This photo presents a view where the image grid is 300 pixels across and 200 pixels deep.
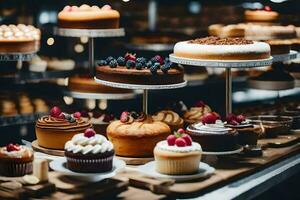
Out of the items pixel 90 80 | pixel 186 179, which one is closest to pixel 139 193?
pixel 186 179

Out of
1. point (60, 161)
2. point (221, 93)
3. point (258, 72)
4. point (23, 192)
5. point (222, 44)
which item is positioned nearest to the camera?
point (23, 192)

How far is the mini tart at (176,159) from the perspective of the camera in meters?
3.38

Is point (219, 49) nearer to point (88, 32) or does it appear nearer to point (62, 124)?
point (62, 124)

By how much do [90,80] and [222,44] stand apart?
3.82 feet

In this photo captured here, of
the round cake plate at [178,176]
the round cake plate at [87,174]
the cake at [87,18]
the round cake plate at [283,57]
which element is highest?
the cake at [87,18]

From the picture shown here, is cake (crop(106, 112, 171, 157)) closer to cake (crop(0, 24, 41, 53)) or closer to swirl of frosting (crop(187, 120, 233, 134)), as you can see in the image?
swirl of frosting (crop(187, 120, 233, 134))

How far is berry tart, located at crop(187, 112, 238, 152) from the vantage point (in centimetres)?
377

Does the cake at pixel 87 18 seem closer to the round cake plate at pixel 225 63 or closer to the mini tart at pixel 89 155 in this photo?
the round cake plate at pixel 225 63

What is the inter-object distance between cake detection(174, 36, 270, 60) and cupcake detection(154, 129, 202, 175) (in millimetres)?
738

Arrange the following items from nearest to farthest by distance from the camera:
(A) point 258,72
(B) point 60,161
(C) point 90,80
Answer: (B) point 60,161 → (C) point 90,80 → (A) point 258,72

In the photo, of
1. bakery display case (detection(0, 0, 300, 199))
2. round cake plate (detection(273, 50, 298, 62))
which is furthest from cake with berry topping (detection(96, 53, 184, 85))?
round cake plate (detection(273, 50, 298, 62))

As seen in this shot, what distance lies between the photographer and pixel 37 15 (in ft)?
17.8

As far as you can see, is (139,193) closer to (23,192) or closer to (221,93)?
(23,192)

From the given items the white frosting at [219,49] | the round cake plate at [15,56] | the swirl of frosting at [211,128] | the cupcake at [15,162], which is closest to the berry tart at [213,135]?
the swirl of frosting at [211,128]
